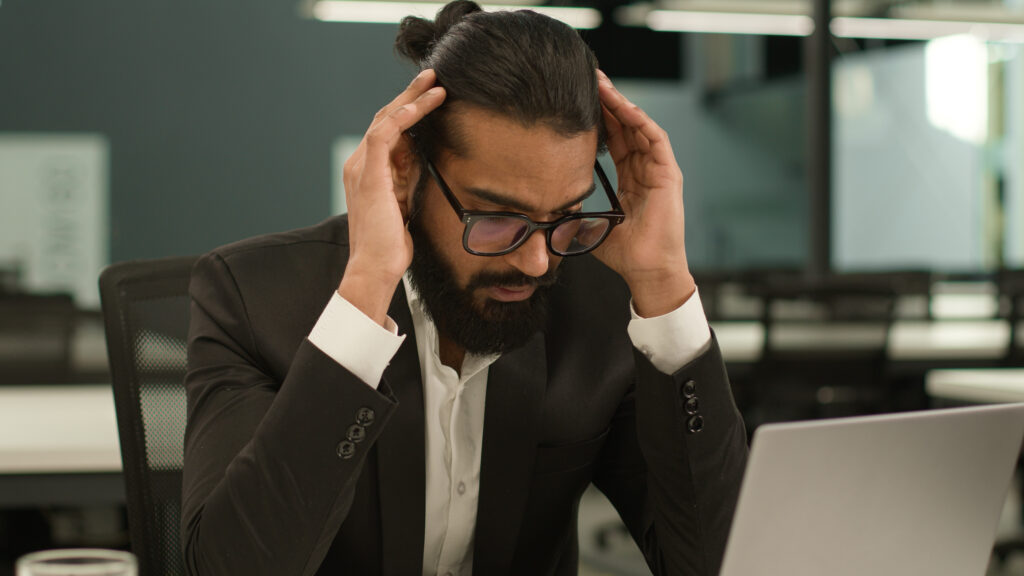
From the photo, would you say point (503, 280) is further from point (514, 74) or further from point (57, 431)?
point (57, 431)

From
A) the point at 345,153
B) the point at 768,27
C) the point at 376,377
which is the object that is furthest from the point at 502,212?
the point at 345,153

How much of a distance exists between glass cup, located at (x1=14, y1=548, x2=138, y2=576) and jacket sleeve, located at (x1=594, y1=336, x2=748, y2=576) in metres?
0.60

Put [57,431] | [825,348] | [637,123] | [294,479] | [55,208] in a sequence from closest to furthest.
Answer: [294,479] → [637,123] → [57,431] → [825,348] → [55,208]

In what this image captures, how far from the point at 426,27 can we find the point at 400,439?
0.51 meters

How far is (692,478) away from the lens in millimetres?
1177

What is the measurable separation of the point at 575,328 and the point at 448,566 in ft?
1.10

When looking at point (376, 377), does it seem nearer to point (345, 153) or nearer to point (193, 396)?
point (193, 396)

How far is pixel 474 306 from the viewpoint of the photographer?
1239 millimetres

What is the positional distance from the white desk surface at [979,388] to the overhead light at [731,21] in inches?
123

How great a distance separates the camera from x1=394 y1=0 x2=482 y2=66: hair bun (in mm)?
1311

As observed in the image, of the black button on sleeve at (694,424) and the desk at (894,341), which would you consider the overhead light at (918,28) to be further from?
the black button on sleeve at (694,424)

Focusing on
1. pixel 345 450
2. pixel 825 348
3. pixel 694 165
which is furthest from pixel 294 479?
pixel 694 165

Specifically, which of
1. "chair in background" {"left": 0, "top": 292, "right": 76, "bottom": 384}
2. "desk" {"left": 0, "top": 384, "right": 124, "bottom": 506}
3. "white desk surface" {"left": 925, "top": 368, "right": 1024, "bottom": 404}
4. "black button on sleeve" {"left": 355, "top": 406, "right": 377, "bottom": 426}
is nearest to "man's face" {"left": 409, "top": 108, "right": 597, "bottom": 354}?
"black button on sleeve" {"left": 355, "top": 406, "right": 377, "bottom": 426}

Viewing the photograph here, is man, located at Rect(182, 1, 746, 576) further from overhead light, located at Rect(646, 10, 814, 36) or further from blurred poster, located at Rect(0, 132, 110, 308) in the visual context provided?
blurred poster, located at Rect(0, 132, 110, 308)
